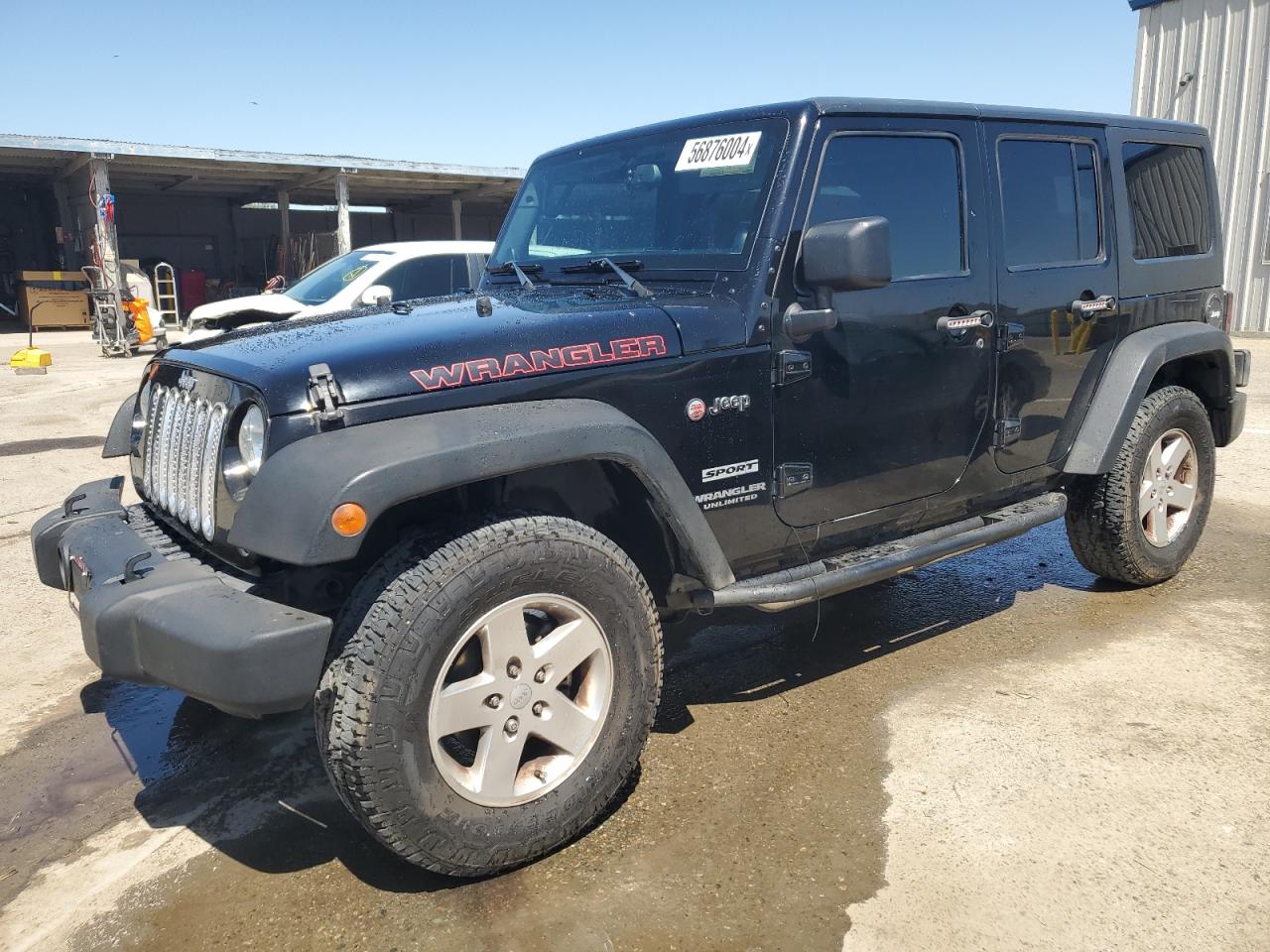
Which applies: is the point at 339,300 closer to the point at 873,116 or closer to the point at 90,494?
the point at 90,494

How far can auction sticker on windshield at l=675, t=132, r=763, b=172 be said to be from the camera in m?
3.22

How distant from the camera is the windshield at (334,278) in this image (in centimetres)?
964

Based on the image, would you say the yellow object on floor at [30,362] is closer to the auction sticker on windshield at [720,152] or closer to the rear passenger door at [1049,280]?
the auction sticker on windshield at [720,152]

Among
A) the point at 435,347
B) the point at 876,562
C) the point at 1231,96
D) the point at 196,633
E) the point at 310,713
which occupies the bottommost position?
the point at 310,713

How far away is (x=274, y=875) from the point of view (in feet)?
8.63

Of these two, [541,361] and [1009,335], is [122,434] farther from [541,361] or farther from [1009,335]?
[1009,335]

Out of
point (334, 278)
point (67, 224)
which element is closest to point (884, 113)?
point (334, 278)

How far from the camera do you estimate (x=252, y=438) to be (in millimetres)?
2494

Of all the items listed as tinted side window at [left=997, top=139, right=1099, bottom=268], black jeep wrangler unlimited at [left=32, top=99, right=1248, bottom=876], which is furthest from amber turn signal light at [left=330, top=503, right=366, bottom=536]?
tinted side window at [left=997, top=139, right=1099, bottom=268]

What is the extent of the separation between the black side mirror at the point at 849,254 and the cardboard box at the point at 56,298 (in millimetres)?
22438

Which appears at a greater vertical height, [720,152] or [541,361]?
[720,152]

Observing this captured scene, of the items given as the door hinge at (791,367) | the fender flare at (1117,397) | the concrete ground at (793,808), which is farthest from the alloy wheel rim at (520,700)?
the fender flare at (1117,397)

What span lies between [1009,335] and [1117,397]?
0.74m

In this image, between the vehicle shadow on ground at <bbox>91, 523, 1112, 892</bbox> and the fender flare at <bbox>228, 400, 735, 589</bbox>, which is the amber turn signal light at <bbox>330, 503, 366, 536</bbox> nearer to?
the fender flare at <bbox>228, 400, 735, 589</bbox>
